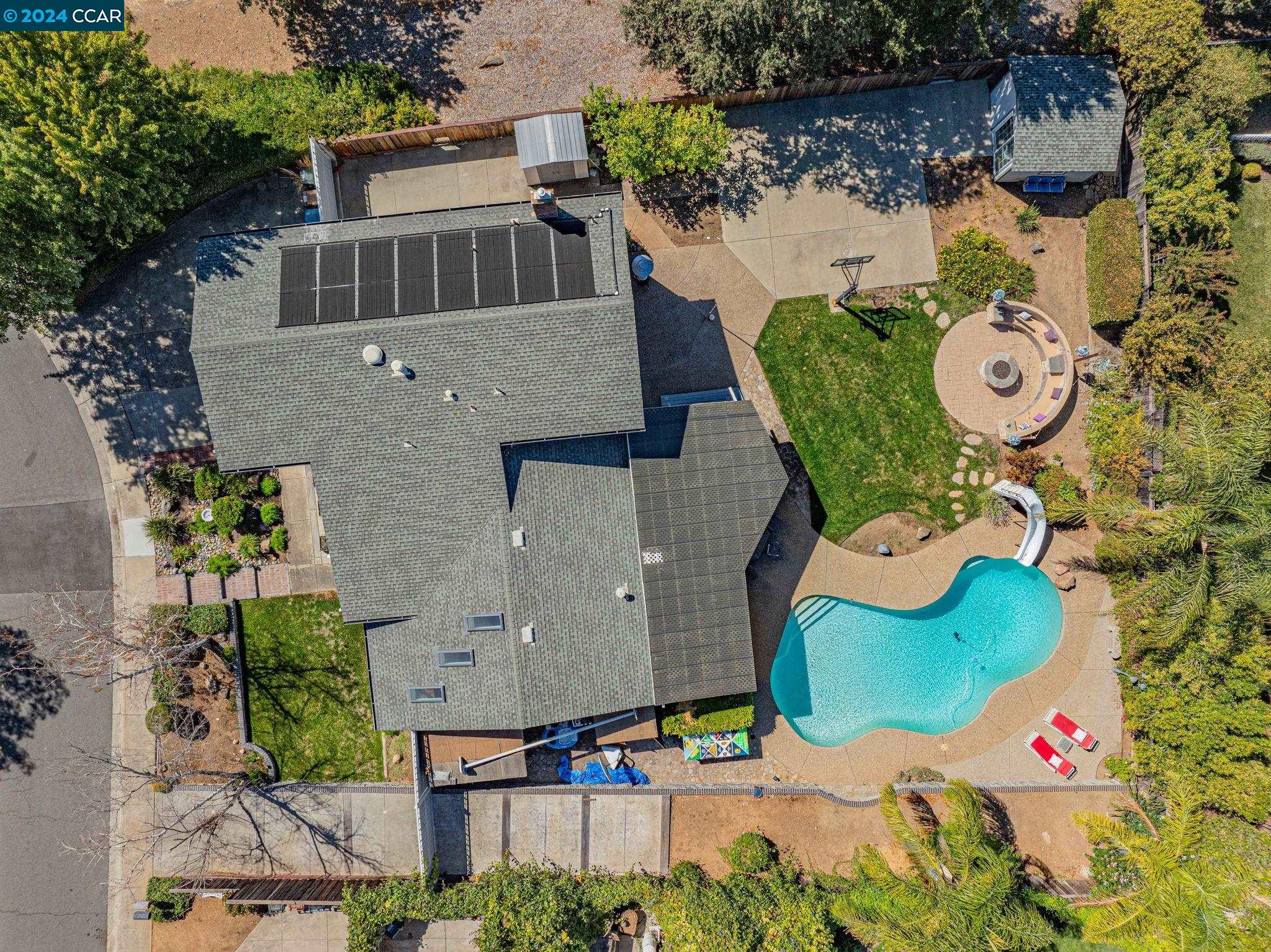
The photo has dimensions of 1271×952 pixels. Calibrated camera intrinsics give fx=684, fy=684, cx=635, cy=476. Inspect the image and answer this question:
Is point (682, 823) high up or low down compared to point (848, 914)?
up

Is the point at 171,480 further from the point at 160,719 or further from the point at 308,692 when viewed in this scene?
the point at 308,692

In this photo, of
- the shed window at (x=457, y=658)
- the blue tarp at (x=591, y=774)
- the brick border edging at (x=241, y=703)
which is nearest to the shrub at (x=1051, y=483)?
the blue tarp at (x=591, y=774)

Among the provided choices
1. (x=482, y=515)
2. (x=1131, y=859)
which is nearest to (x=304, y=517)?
(x=482, y=515)

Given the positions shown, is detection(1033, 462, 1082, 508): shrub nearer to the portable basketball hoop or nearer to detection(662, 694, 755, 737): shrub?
the portable basketball hoop

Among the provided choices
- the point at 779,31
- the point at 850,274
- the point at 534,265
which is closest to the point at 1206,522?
the point at 850,274

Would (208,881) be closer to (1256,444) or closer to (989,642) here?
(989,642)

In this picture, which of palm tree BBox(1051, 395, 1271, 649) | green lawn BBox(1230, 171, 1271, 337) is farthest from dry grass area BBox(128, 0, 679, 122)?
green lawn BBox(1230, 171, 1271, 337)
